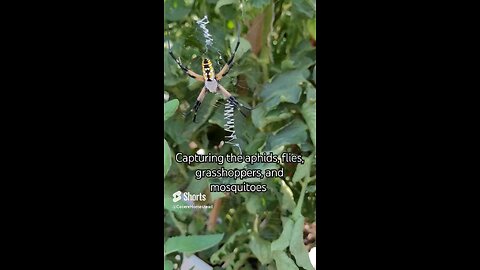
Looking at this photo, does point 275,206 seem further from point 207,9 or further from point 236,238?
point 207,9

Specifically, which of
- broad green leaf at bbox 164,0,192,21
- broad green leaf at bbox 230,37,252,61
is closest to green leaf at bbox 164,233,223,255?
broad green leaf at bbox 230,37,252,61

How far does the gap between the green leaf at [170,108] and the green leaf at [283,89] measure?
264mm

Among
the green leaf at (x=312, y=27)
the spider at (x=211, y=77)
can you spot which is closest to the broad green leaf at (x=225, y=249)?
the spider at (x=211, y=77)

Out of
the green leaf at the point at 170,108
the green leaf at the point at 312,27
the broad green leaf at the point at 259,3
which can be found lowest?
the green leaf at the point at 170,108

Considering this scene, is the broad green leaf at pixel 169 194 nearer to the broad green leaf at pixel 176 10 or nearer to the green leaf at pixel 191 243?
the green leaf at pixel 191 243

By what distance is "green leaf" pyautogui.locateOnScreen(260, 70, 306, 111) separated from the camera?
261 cm

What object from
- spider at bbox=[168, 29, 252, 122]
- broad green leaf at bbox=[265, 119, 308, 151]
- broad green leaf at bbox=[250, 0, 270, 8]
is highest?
broad green leaf at bbox=[250, 0, 270, 8]

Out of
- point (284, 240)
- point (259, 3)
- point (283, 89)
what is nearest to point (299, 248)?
point (284, 240)

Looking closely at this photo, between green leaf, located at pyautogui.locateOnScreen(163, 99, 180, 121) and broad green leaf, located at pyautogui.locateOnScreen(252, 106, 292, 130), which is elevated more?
green leaf, located at pyautogui.locateOnScreen(163, 99, 180, 121)

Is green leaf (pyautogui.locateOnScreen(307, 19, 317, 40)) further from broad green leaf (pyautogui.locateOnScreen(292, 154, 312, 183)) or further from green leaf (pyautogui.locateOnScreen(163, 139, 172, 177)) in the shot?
green leaf (pyautogui.locateOnScreen(163, 139, 172, 177))

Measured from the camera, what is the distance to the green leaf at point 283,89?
2.61 metres

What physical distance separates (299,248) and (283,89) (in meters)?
0.48
